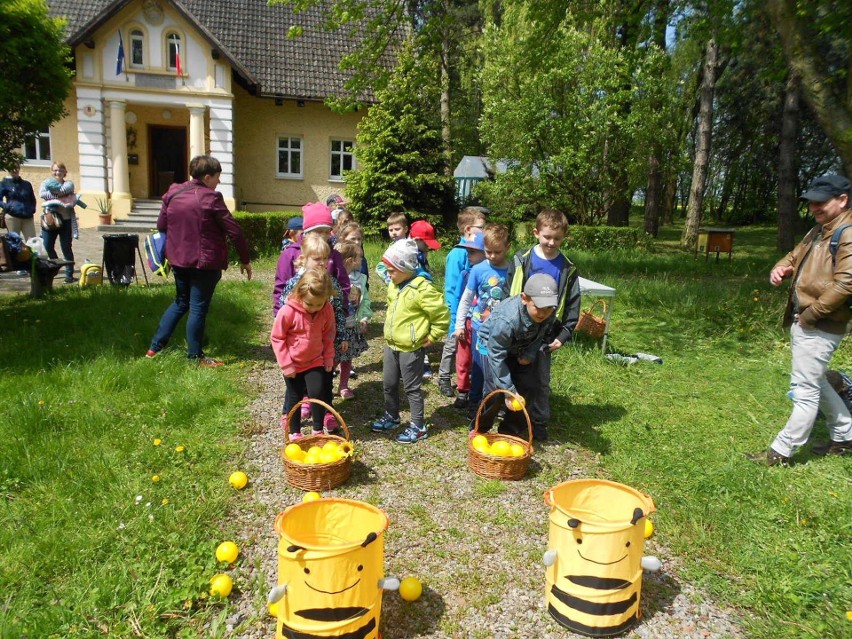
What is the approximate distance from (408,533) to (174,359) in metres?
3.49

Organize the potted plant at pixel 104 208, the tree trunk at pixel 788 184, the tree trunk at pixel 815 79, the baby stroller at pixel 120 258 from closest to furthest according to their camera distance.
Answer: the tree trunk at pixel 815 79, the baby stroller at pixel 120 258, the tree trunk at pixel 788 184, the potted plant at pixel 104 208

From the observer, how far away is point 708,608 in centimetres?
302

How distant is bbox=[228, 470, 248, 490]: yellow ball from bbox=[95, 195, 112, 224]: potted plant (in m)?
16.2

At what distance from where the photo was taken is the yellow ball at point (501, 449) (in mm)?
4180

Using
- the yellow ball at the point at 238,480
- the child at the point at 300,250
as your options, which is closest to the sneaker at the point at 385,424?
the child at the point at 300,250

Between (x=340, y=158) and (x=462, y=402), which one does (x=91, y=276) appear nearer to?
(x=462, y=402)

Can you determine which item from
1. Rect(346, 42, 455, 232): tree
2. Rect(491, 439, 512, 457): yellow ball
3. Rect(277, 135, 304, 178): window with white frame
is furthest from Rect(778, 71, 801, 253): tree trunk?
Rect(491, 439, 512, 457): yellow ball

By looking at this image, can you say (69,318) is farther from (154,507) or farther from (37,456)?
(154,507)

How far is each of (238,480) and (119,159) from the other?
1696 centimetres

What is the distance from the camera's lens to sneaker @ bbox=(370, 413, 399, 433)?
488 cm

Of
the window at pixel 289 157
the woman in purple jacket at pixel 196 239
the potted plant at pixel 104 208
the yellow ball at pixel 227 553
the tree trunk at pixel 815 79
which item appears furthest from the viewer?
the window at pixel 289 157

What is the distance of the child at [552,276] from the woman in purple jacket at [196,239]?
2.82 m

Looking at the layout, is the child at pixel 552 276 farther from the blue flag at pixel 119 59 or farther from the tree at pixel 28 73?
the blue flag at pixel 119 59

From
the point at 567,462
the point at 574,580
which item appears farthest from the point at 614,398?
the point at 574,580
